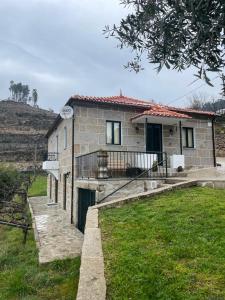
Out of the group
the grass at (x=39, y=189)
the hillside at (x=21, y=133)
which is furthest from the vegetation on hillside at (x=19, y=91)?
the grass at (x=39, y=189)

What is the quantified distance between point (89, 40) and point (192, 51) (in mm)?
1583

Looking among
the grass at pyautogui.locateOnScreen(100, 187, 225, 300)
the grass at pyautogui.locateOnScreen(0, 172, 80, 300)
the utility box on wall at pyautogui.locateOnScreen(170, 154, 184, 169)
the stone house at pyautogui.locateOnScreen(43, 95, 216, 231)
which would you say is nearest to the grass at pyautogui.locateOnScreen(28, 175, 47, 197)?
the stone house at pyautogui.locateOnScreen(43, 95, 216, 231)

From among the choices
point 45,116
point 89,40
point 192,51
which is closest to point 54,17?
point 89,40

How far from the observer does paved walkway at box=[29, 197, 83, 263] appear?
8592mm

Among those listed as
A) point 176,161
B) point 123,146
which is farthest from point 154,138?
point 123,146

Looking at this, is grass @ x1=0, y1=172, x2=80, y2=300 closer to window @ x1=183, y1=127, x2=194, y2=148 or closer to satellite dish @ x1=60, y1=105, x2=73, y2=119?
satellite dish @ x1=60, y1=105, x2=73, y2=119

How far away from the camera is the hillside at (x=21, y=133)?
169 feet

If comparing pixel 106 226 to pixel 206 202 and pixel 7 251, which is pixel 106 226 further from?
pixel 7 251

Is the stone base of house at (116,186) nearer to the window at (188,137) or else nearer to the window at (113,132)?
the window at (113,132)

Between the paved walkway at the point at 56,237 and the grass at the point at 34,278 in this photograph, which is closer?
the grass at the point at 34,278

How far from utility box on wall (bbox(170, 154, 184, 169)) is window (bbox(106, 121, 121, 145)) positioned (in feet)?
8.76

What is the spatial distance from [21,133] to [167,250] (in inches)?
2316

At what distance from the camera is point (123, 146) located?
1450cm

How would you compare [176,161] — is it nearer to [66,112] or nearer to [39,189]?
[66,112]
